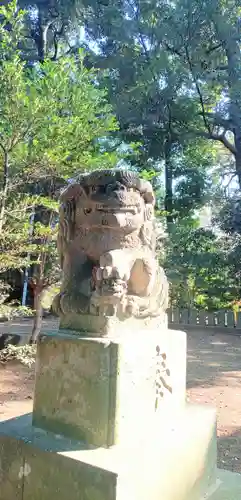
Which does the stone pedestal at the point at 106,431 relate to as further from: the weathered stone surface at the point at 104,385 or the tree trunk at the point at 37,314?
the tree trunk at the point at 37,314

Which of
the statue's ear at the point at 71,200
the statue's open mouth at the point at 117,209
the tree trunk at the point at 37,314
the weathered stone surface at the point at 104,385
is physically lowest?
the weathered stone surface at the point at 104,385

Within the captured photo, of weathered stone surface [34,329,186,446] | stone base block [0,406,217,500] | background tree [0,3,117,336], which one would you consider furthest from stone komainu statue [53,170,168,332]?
background tree [0,3,117,336]

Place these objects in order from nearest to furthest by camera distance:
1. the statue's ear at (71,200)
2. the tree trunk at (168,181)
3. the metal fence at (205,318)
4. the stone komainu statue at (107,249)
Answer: the stone komainu statue at (107,249) → the statue's ear at (71,200) → the metal fence at (205,318) → the tree trunk at (168,181)

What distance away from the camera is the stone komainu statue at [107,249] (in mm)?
1864

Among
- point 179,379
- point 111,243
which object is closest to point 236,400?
point 179,379

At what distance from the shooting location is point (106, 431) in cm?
172

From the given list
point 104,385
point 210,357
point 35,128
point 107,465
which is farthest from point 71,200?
point 210,357

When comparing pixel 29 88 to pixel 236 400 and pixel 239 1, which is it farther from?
pixel 239 1

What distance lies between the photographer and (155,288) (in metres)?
2.11

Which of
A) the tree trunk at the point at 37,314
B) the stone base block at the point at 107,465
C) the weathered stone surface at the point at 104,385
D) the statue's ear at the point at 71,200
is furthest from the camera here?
the tree trunk at the point at 37,314

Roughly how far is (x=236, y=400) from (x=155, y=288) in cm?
322

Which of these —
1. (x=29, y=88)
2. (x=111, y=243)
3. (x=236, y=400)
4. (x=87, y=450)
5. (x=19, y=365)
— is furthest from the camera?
(x=19, y=365)

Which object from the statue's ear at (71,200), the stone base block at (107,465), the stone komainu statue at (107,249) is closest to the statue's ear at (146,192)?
the stone komainu statue at (107,249)

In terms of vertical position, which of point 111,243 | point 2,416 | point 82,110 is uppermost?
point 82,110
